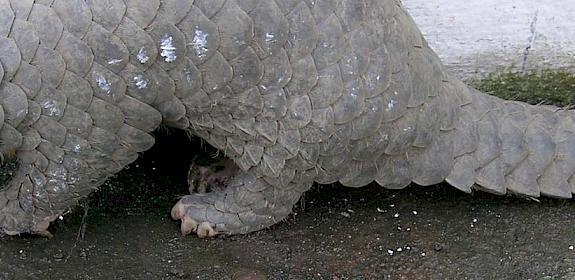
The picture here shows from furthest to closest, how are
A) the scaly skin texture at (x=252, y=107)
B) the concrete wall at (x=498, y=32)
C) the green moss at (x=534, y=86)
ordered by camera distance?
the green moss at (x=534, y=86)
the concrete wall at (x=498, y=32)
the scaly skin texture at (x=252, y=107)

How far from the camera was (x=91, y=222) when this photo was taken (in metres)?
3.29

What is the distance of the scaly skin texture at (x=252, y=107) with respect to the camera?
265cm

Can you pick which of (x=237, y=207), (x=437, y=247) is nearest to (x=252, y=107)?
(x=237, y=207)

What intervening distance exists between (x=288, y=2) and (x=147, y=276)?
106 centimetres

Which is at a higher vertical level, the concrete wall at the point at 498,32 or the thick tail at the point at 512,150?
the concrete wall at the point at 498,32

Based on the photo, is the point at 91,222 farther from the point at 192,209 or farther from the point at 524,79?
the point at 524,79

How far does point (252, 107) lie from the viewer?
286 centimetres

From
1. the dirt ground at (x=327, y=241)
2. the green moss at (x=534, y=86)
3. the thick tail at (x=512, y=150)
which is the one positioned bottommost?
the dirt ground at (x=327, y=241)

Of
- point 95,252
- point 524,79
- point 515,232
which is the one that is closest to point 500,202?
point 515,232

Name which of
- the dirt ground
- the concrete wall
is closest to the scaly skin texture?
the dirt ground

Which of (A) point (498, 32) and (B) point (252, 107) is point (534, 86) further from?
(B) point (252, 107)

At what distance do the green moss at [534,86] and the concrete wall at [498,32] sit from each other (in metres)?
0.04

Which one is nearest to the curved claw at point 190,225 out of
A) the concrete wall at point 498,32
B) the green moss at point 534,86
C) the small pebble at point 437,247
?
the small pebble at point 437,247

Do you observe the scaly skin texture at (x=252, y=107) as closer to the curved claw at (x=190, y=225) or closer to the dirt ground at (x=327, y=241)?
the curved claw at (x=190, y=225)
